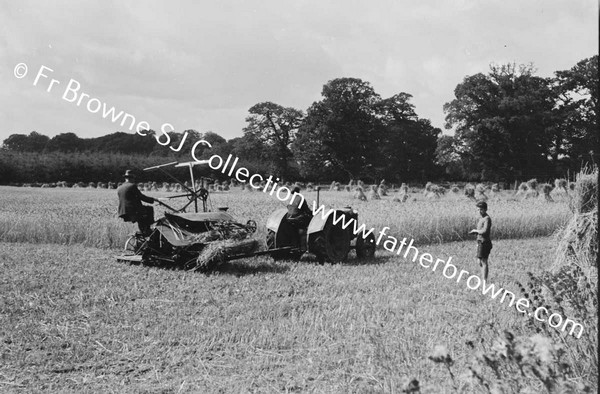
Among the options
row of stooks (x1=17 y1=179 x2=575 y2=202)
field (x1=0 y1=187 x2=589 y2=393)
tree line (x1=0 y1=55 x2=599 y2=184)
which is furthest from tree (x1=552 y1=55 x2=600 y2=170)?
field (x1=0 y1=187 x2=589 y2=393)

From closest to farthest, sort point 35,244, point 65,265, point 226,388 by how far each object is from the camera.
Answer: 1. point 226,388
2. point 65,265
3. point 35,244

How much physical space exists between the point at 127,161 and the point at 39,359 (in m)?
42.8

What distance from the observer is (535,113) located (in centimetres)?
4875

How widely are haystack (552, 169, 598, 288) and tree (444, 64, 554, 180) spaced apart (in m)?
40.1

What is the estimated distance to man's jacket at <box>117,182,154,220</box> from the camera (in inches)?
396

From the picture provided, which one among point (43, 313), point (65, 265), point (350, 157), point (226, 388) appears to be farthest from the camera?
point (350, 157)

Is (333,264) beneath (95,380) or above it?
above

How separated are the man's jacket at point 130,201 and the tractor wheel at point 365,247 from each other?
4527 millimetres

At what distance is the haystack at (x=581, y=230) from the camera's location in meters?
8.15

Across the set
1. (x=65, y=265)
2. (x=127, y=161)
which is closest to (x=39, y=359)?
(x=65, y=265)

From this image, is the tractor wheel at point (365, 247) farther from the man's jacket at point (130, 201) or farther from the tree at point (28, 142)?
the tree at point (28, 142)

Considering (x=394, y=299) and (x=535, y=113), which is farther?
(x=535, y=113)

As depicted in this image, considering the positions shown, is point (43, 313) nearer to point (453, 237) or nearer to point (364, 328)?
point (364, 328)

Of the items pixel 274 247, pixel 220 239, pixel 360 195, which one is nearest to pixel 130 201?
pixel 220 239
